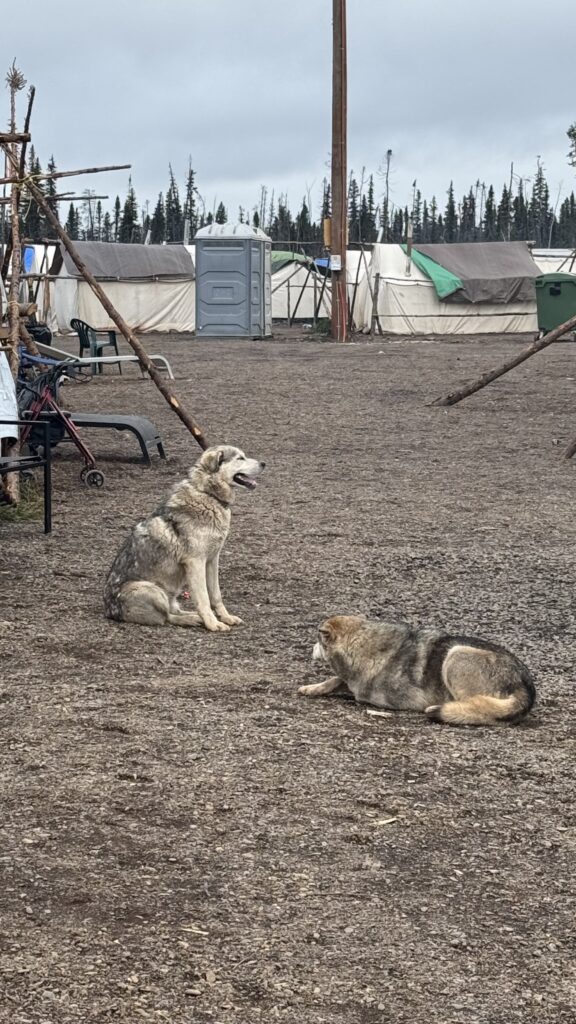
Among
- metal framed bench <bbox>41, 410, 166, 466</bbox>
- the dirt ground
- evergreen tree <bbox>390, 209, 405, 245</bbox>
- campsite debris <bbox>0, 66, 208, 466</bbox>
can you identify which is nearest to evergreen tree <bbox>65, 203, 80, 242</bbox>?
evergreen tree <bbox>390, 209, 405, 245</bbox>

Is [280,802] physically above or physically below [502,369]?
below

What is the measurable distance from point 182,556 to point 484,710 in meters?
2.04

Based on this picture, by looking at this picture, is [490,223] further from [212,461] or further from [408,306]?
[212,461]

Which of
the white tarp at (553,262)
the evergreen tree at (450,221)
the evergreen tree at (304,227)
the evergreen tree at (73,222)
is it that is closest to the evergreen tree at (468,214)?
the evergreen tree at (450,221)

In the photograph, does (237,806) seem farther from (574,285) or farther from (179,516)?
(574,285)

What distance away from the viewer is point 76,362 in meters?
12.0

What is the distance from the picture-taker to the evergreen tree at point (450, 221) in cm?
7219

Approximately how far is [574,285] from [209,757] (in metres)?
26.5

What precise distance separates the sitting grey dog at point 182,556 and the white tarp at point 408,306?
87.1 feet

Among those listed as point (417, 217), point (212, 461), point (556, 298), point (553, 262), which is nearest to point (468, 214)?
→ point (417, 217)

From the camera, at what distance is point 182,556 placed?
6.41m

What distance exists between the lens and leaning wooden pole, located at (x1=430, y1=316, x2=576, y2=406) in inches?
576

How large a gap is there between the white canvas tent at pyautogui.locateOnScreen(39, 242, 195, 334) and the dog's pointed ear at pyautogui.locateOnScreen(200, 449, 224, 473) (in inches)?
1077

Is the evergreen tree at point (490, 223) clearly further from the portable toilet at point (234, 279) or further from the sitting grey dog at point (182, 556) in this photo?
the sitting grey dog at point (182, 556)
